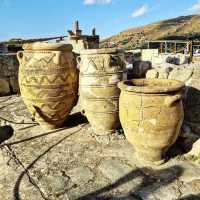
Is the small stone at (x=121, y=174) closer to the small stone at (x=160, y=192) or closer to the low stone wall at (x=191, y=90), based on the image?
the small stone at (x=160, y=192)

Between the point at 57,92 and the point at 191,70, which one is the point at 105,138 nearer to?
the point at 57,92

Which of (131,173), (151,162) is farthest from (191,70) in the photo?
(131,173)

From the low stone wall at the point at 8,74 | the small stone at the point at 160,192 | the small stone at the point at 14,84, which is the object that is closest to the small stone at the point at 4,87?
the low stone wall at the point at 8,74

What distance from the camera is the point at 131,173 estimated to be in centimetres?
311

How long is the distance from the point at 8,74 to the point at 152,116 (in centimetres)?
A: 516

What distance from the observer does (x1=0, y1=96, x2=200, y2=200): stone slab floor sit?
2.79 metres

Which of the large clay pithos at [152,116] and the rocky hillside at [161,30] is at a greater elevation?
the rocky hillside at [161,30]

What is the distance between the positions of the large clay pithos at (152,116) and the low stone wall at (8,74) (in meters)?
4.73

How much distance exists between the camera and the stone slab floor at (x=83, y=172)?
2787mm

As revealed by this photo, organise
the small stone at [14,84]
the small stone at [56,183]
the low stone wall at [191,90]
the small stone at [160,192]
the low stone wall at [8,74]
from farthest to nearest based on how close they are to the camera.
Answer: the small stone at [14,84] < the low stone wall at [8,74] < the low stone wall at [191,90] < the small stone at [56,183] < the small stone at [160,192]

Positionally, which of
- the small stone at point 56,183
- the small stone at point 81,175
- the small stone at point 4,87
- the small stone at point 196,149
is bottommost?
the small stone at point 56,183

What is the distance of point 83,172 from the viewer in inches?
126

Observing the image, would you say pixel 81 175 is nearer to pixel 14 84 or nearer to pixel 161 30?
pixel 14 84

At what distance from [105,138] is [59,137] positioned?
2.22ft
